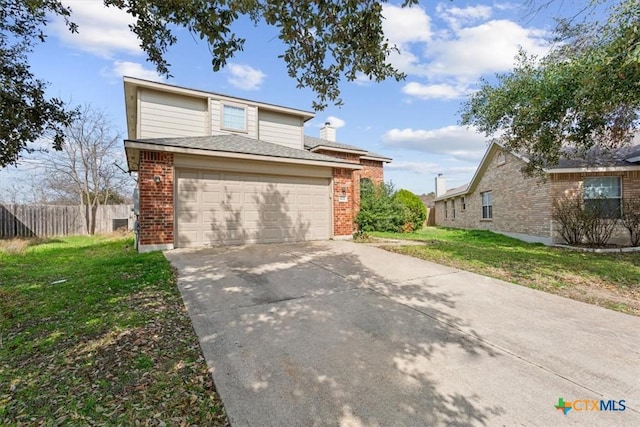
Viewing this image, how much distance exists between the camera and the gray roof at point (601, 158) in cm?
1124

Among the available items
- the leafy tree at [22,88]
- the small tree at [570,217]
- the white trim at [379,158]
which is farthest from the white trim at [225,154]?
the small tree at [570,217]

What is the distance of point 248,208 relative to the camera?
930 cm

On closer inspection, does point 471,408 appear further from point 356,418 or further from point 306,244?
point 306,244

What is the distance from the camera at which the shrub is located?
617 inches

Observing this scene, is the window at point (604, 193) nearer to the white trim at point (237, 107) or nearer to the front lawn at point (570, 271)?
the front lawn at point (570, 271)

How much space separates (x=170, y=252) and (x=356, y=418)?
277 inches

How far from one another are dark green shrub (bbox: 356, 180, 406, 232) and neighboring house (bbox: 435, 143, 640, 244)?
4813mm

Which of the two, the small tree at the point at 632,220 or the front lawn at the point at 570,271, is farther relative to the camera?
the small tree at the point at 632,220

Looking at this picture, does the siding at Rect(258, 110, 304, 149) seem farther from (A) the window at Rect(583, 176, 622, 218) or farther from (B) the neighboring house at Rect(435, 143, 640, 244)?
(A) the window at Rect(583, 176, 622, 218)

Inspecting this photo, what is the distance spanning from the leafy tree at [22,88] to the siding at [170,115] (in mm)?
5141

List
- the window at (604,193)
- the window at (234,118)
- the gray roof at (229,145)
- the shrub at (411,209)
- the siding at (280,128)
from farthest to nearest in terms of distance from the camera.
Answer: the shrub at (411,209) < the siding at (280,128) < the window at (234,118) < the window at (604,193) < the gray roof at (229,145)

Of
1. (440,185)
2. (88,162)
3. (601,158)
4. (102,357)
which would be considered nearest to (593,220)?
(601,158)

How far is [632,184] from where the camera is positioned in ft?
36.4

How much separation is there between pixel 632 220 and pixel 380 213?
877 cm
